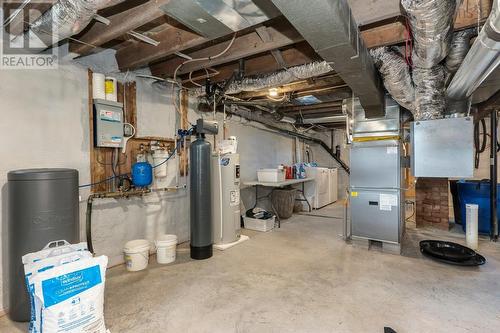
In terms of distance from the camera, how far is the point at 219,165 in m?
3.52

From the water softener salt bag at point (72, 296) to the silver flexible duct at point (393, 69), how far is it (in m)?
2.74

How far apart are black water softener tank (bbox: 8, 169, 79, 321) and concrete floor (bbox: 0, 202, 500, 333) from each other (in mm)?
271

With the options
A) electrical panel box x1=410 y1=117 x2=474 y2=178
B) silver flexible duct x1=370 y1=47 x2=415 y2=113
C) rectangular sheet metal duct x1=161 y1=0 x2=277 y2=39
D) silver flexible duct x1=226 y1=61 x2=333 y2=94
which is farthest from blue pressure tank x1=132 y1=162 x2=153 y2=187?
electrical panel box x1=410 y1=117 x2=474 y2=178

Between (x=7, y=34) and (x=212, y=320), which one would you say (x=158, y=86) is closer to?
(x=7, y=34)

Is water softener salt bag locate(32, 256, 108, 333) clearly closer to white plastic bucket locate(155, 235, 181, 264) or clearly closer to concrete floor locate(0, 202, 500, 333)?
concrete floor locate(0, 202, 500, 333)

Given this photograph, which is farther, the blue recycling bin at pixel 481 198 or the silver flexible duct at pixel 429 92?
the blue recycling bin at pixel 481 198

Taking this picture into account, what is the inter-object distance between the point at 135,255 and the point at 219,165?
147 centimetres

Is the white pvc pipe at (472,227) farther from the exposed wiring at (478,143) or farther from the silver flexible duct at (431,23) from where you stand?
the silver flexible duct at (431,23)

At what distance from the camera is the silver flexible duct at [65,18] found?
1.57 meters

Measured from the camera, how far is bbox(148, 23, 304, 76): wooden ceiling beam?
2205 millimetres

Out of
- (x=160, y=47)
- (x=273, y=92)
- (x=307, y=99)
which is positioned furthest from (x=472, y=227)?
(x=160, y=47)

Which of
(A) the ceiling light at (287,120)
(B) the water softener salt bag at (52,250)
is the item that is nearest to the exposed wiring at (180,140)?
(B) the water softener salt bag at (52,250)

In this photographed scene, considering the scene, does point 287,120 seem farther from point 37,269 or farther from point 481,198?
point 37,269

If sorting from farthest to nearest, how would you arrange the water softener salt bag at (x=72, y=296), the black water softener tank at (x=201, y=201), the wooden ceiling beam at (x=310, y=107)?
1. the wooden ceiling beam at (x=310, y=107)
2. the black water softener tank at (x=201, y=201)
3. the water softener salt bag at (x=72, y=296)
